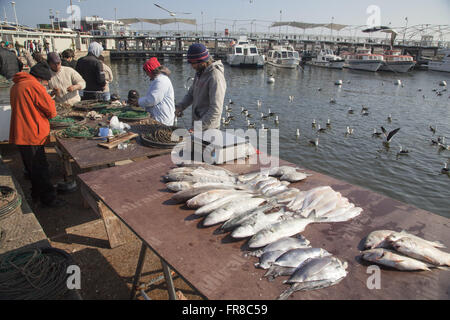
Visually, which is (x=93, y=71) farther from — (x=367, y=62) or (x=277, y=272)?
(x=367, y=62)

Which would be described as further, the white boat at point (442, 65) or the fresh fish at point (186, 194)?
the white boat at point (442, 65)

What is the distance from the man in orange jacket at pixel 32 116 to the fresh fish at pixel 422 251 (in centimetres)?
518

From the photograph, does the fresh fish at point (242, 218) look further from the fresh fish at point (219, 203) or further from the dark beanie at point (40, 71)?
the dark beanie at point (40, 71)

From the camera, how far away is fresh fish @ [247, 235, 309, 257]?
2.16 m

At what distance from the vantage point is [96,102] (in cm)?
737

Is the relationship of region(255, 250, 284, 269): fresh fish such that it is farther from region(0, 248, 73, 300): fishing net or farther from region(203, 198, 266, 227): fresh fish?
region(0, 248, 73, 300): fishing net

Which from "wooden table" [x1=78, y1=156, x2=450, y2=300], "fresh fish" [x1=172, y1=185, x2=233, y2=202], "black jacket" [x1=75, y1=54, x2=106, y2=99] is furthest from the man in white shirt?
"fresh fish" [x1=172, y1=185, x2=233, y2=202]

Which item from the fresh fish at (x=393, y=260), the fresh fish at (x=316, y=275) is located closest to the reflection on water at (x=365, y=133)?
the fresh fish at (x=393, y=260)

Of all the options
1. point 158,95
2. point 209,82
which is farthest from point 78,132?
point 209,82

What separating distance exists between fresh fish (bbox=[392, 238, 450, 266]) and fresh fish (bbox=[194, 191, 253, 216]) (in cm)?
136

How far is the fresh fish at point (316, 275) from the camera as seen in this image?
6.06 feet

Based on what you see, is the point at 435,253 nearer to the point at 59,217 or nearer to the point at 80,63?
the point at 59,217
